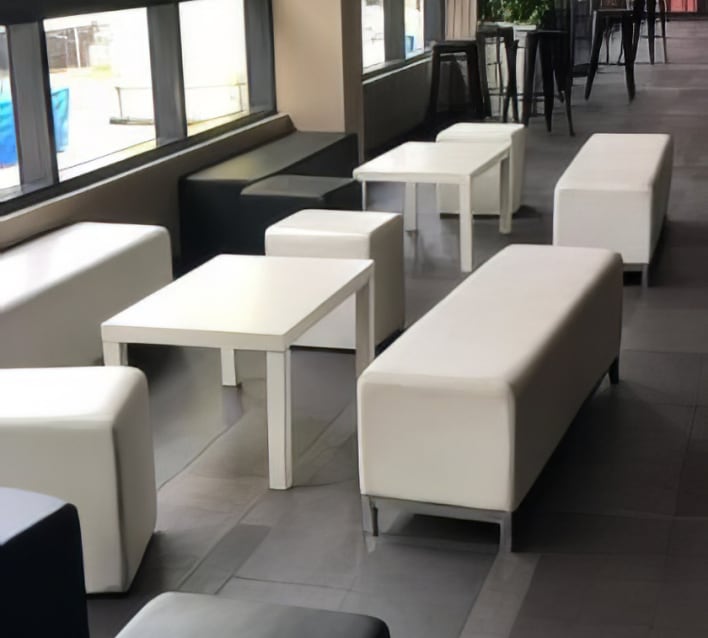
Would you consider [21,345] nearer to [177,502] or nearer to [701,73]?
[177,502]

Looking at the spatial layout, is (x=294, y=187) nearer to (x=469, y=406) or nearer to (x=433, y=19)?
(x=469, y=406)

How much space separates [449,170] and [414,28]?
5475mm

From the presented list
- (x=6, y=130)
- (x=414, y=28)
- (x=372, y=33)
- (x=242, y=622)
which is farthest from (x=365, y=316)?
(x=414, y=28)

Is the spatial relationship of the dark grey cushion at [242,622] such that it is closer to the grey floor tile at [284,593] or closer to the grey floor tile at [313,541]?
the grey floor tile at [284,593]

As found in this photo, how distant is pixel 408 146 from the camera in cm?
748

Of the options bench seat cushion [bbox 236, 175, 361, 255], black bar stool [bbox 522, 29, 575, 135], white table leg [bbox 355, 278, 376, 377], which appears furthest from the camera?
black bar stool [bbox 522, 29, 575, 135]

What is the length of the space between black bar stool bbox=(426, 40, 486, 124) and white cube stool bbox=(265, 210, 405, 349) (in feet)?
19.0

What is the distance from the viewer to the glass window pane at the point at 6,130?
18.2 ft

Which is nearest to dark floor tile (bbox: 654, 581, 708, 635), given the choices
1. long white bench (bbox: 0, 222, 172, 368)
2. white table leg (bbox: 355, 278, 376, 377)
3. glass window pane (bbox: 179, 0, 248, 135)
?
white table leg (bbox: 355, 278, 376, 377)

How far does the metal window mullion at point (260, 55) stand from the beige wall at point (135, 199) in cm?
56

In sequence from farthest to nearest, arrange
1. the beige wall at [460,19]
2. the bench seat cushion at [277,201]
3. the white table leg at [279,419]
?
the beige wall at [460,19] → the bench seat cushion at [277,201] → the white table leg at [279,419]

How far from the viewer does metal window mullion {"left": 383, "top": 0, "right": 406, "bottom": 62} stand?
10.8 metres

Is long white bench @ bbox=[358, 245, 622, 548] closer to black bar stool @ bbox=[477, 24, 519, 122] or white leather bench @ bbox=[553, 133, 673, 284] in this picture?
white leather bench @ bbox=[553, 133, 673, 284]

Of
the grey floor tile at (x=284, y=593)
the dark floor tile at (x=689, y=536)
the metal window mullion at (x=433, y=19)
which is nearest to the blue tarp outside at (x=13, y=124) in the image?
the grey floor tile at (x=284, y=593)
